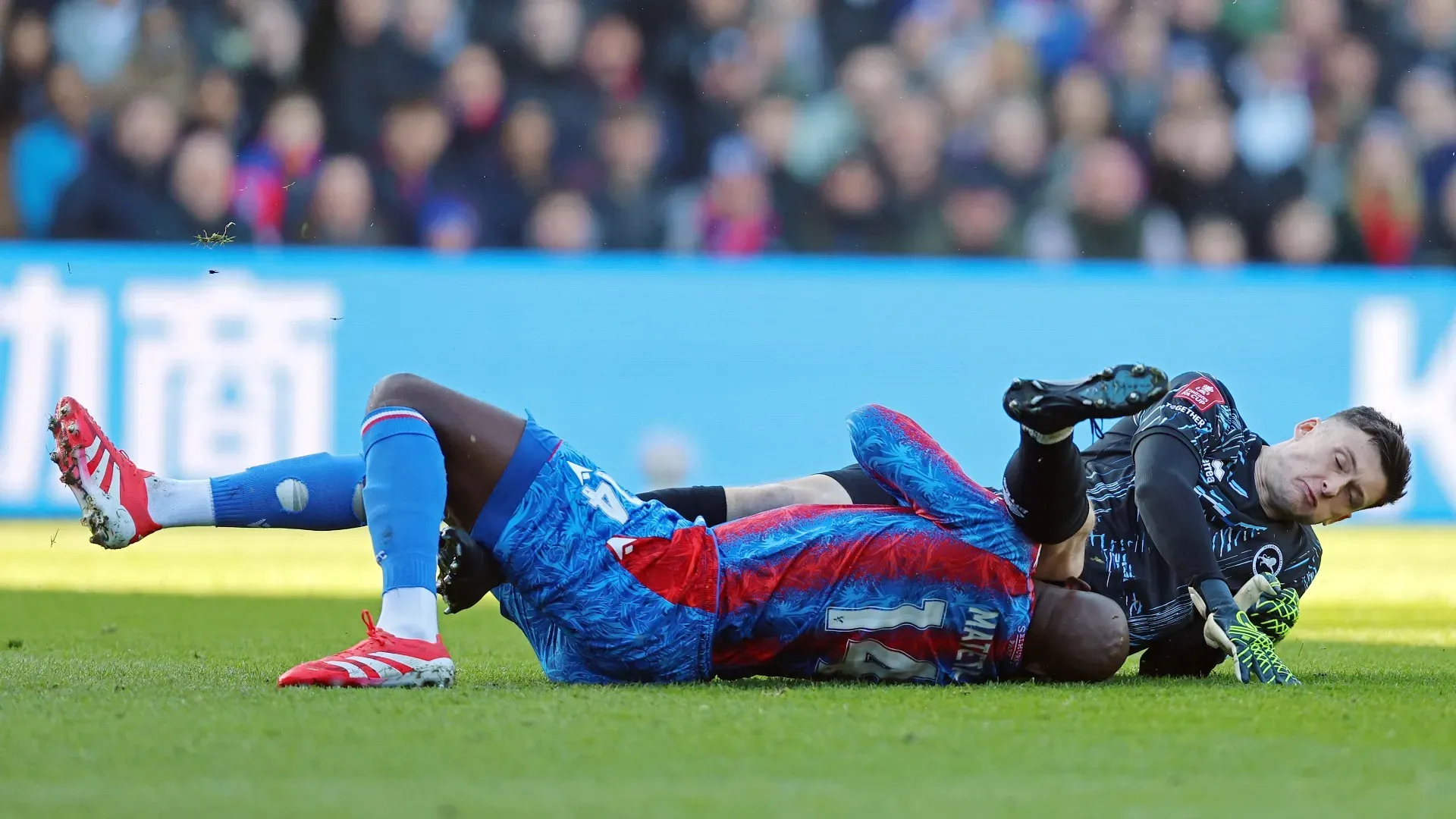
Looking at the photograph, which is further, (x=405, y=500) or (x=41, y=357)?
(x=41, y=357)

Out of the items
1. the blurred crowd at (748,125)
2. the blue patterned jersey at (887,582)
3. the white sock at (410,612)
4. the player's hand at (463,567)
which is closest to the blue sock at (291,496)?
the player's hand at (463,567)

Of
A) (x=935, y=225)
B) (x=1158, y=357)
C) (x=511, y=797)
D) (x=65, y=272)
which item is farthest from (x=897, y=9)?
(x=511, y=797)

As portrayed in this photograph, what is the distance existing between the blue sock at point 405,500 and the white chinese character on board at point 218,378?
522cm

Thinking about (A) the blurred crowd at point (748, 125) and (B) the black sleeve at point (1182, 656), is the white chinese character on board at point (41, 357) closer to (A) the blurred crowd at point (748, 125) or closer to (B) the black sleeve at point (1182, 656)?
(A) the blurred crowd at point (748, 125)

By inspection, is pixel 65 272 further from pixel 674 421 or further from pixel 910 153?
pixel 910 153

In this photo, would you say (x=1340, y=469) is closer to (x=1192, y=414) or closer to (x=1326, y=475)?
(x=1326, y=475)

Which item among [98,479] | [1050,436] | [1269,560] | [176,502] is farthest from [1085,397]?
[98,479]

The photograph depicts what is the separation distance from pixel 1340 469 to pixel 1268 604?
0.33m

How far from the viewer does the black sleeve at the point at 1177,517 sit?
3.48m

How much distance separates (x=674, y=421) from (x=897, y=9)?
3.62m

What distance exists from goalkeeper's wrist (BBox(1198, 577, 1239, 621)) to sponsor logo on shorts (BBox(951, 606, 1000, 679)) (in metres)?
0.47

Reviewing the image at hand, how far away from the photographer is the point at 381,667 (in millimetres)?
3092

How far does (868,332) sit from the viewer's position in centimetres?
893

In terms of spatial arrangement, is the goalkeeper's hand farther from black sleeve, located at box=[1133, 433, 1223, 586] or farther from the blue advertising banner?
the blue advertising banner
